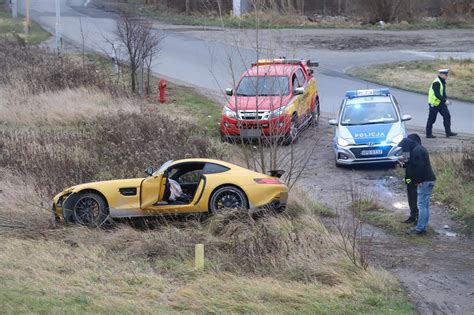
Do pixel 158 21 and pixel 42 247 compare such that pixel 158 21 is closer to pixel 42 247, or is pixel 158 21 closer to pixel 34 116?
pixel 34 116

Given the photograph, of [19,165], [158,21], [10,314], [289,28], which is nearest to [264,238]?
[10,314]

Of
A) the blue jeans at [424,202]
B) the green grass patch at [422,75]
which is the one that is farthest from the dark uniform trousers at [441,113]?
the blue jeans at [424,202]

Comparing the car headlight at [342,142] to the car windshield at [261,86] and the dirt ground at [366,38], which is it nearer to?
the car windshield at [261,86]

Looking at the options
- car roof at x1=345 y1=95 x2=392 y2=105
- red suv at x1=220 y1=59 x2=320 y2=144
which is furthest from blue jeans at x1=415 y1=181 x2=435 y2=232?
car roof at x1=345 y1=95 x2=392 y2=105

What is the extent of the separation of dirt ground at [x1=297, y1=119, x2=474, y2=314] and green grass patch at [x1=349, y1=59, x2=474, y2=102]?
28.5 feet

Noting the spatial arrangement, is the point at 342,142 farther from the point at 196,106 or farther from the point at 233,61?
the point at 233,61

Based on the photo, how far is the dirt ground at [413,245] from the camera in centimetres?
1021

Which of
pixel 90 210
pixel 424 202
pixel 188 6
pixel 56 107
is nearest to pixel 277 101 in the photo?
pixel 56 107

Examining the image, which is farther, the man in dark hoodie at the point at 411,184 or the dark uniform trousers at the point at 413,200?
the dark uniform trousers at the point at 413,200

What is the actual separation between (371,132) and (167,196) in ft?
25.4

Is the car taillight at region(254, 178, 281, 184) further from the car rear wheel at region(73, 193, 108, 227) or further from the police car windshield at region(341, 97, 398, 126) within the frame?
the police car windshield at region(341, 97, 398, 126)

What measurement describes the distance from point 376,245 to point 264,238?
2.26 m

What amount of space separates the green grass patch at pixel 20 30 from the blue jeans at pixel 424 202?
101 feet

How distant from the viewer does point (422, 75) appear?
32406 millimetres
